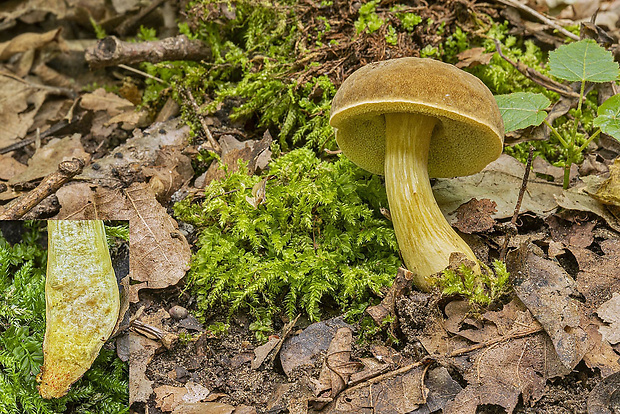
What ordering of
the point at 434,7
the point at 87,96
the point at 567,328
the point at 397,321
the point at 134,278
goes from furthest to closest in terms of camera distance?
the point at 87,96
the point at 434,7
the point at 134,278
the point at 397,321
the point at 567,328

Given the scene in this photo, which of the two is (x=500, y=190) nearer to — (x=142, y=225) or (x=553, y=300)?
(x=553, y=300)

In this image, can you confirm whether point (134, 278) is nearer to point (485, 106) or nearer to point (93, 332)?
point (93, 332)

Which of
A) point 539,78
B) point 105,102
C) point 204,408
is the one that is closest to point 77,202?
point 204,408

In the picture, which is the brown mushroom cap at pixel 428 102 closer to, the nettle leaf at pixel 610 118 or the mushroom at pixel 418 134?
the mushroom at pixel 418 134

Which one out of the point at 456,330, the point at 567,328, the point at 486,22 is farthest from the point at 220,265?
the point at 486,22

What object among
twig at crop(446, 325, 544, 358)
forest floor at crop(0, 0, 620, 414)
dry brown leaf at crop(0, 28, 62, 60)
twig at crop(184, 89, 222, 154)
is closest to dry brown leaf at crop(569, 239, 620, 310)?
forest floor at crop(0, 0, 620, 414)

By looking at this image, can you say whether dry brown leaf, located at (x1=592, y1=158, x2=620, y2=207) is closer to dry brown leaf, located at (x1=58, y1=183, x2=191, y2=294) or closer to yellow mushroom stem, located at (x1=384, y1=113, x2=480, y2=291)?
yellow mushroom stem, located at (x1=384, y1=113, x2=480, y2=291)

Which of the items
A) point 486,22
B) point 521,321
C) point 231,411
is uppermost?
point 486,22
